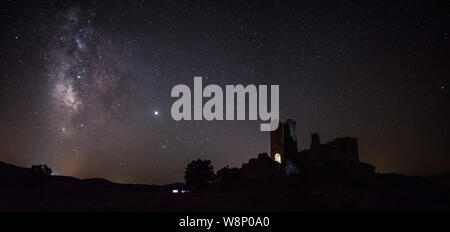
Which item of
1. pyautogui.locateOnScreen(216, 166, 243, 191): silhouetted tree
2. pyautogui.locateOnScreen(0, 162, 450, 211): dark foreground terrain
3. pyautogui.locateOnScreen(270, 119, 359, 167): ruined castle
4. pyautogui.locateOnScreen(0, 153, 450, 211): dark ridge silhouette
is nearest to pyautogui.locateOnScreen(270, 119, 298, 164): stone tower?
pyautogui.locateOnScreen(270, 119, 359, 167): ruined castle

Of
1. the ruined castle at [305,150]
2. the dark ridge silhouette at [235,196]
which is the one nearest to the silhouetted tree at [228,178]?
the dark ridge silhouette at [235,196]

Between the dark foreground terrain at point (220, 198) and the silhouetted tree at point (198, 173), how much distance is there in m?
4.93

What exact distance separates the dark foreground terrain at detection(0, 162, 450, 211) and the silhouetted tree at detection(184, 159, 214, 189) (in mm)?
4929

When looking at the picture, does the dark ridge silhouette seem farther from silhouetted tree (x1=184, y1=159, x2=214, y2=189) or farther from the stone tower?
the stone tower

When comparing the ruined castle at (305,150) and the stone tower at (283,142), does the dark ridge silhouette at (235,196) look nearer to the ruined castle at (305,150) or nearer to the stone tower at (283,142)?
the stone tower at (283,142)

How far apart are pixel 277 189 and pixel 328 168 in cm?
2907

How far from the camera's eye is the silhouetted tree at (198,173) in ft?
206

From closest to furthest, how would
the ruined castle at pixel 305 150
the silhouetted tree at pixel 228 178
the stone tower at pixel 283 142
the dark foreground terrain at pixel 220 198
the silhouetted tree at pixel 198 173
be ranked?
the dark foreground terrain at pixel 220 198 < the silhouetted tree at pixel 228 178 < the silhouetted tree at pixel 198 173 < the stone tower at pixel 283 142 < the ruined castle at pixel 305 150

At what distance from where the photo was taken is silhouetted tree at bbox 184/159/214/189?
206 feet

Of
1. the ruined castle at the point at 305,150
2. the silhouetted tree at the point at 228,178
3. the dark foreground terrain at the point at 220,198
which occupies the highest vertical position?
the ruined castle at the point at 305,150

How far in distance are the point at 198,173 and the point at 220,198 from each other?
18.4 m

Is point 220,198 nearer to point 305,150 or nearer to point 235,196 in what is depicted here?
point 235,196

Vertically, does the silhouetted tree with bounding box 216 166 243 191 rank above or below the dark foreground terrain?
above

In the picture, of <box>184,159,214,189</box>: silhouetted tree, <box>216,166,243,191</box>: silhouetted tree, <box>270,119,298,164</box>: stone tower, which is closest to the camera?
<box>216,166,243,191</box>: silhouetted tree
